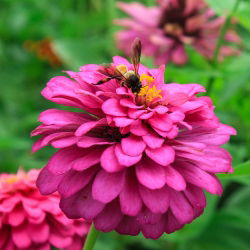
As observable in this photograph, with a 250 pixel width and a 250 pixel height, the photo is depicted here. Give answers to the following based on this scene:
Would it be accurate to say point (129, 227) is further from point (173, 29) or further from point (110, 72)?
point (173, 29)

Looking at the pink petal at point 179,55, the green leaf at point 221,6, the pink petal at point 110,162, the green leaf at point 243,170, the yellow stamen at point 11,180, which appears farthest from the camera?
the pink petal at point 179,55

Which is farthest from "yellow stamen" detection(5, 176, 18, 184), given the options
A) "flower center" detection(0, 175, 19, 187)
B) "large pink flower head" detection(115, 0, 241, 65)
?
"large pink flower head" detection(115, 0, 241, 65)

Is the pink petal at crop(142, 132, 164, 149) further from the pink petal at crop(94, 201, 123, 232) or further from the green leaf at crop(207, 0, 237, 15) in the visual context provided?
the green leaf at crop(207, 0, 237, 15)

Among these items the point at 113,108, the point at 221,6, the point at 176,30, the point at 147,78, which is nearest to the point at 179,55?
the point at 176,30

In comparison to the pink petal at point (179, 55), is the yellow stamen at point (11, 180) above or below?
below

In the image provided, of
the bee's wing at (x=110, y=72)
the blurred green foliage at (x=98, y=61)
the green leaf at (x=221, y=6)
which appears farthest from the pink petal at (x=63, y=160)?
the green leaf at (x=221, y=6)

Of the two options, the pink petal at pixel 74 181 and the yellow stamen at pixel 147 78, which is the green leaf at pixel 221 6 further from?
the pink petal at pixel 74 181

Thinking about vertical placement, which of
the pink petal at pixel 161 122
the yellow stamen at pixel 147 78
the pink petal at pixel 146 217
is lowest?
the pink petal at pixel 146 217
